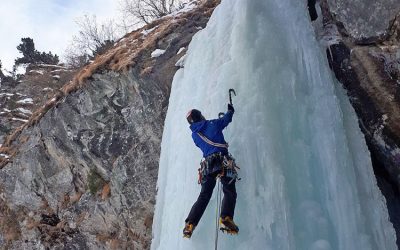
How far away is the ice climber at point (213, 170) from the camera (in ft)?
14.7

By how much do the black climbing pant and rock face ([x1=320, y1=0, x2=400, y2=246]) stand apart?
2417 mm

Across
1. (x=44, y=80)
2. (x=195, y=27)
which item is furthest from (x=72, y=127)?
(x=44, y=80)

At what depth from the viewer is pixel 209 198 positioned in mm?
4816

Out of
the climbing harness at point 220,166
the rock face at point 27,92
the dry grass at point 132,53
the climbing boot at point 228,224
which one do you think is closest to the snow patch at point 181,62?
the dry grass at point 132,53

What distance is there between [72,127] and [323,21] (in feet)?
18.5

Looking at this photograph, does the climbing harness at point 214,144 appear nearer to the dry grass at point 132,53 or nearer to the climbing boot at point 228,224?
the climbing boot at point 228,224

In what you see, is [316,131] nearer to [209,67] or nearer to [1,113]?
[209,67]

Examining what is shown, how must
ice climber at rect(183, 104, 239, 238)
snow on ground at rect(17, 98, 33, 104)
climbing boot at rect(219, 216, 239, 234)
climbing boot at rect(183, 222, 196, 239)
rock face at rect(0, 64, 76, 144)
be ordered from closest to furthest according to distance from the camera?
climbing boot at rect(219, 216, 239, 234), ice climber at rect(183, 104, 239, 238), climbing boot at rect(183, 222, 196, 239), rock face at rect(0, 64, 76, 144), snow on ground at rect(17, 98, 33, 104)

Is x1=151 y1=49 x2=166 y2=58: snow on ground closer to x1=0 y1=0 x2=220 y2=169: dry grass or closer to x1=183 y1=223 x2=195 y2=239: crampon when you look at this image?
x1=0 y1=0 x2=220 y2=169: dry grass

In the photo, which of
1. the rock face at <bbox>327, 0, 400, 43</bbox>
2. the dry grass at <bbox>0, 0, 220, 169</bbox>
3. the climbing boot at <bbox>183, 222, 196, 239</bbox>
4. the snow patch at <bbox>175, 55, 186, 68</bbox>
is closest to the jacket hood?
the climbing boot at <bbox>183, 222, 196, 239</bbox>

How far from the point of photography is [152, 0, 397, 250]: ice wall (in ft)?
15.5

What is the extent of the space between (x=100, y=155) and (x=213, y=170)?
4.84 m

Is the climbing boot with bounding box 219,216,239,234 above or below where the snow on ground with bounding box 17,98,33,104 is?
below

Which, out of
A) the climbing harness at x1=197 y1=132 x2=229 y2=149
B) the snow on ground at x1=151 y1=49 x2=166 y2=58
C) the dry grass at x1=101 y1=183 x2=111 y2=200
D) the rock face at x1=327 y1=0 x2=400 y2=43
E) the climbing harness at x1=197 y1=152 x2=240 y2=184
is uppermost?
the snow on ground at x1=151 y1=49 x2=166 y2=58
